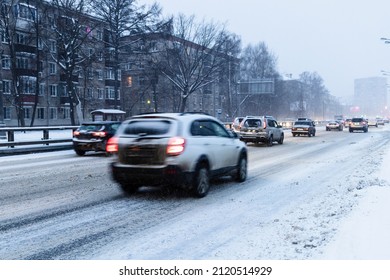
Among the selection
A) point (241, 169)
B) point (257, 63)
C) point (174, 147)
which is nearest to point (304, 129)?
point (241, 169)

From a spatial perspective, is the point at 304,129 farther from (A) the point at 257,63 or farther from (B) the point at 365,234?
(A) the point at 257,63

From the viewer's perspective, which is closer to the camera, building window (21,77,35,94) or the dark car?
the dark car

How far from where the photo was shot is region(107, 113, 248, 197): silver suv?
27.0 ft

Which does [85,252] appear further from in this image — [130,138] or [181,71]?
[181,71]

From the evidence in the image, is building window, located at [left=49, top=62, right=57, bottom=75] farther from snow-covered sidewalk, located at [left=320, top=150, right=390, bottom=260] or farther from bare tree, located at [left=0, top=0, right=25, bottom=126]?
snow-covered sidewalk, located at [left=320, top=150, right=390, bottom=260]

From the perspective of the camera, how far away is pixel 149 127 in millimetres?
8531

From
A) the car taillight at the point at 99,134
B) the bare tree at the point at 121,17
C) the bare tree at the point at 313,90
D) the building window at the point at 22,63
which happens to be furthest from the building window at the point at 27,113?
the bare tree at the point at 313,90

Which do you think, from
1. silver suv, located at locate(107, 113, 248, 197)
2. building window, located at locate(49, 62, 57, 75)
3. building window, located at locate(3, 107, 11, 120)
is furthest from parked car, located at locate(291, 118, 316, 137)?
building window, located at locate(49, 62, 57, 75)

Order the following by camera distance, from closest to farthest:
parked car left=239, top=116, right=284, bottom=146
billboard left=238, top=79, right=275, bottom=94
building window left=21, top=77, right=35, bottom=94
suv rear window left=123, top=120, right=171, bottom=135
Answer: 1. suv rear window left=123, top=120, right=171, bottom=135
2. parked car left=239, top=116, right=284, bottom=146
3. building window left=21, top=77, right=35, bottom=94
4. billboard left=238, top=79, right=275, bottom=94

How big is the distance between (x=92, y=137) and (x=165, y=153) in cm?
1106

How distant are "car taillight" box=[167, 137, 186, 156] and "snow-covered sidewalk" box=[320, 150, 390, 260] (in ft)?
10.7

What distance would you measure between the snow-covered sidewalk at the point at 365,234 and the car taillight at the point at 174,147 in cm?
327

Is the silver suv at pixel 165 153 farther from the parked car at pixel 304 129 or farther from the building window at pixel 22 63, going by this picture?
the building window at pixel 22 63

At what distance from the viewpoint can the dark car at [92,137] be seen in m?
18.5
